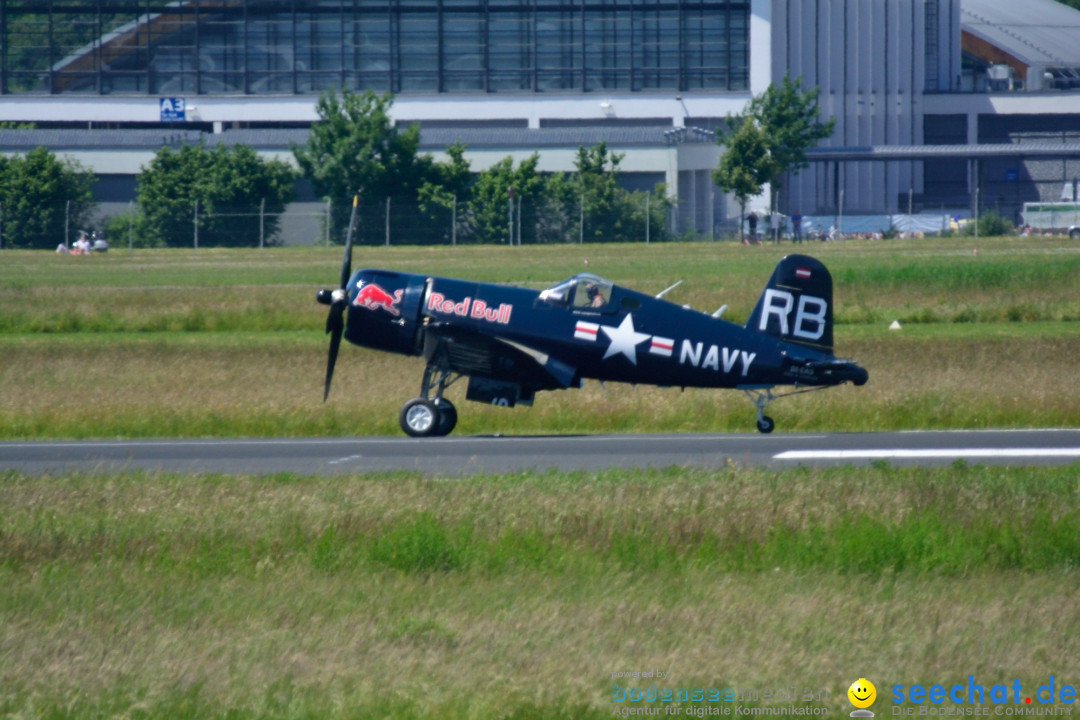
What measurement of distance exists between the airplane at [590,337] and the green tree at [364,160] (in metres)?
42.8

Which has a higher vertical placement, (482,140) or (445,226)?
(482,140)

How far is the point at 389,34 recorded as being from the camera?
7925 centimetres

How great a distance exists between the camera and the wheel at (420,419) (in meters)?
16.8

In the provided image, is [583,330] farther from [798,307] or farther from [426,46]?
[426,46]

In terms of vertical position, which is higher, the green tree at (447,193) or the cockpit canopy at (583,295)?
the green tree at (447,193)

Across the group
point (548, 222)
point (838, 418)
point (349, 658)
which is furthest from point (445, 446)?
point (548, 222)

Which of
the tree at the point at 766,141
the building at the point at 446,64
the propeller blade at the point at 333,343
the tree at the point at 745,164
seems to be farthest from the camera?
the building at the point at 446,64

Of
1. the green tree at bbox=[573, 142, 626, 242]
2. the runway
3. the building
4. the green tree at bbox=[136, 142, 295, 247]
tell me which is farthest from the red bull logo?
the building


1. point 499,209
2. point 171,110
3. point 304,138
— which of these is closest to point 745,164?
point 499,209

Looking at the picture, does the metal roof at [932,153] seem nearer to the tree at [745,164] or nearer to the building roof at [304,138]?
the building roof at [304,138]

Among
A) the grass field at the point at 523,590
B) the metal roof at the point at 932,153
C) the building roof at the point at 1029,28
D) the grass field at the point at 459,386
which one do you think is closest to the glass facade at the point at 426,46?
the metal roof at the point at 932,153

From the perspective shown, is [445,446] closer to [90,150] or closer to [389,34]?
[90,150]

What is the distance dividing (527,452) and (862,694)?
9.03 metres

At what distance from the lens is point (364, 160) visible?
59625mm
